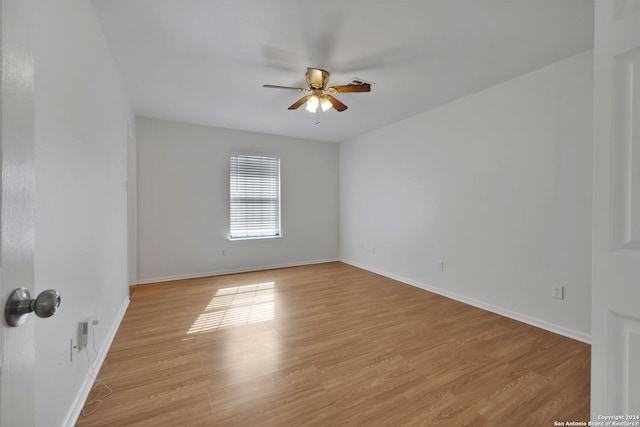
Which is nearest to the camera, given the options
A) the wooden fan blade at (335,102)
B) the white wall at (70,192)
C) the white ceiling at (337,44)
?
the white wall at (70,192)

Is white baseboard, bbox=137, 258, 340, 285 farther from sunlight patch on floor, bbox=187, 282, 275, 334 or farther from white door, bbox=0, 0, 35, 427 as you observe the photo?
white door, bbox=0, 0, 35, 427

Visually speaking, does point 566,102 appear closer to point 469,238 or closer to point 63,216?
point 469,238

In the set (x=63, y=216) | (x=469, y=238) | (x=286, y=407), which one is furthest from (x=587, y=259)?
(x=63, y=216)

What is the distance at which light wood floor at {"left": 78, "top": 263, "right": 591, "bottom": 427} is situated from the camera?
1540 mm

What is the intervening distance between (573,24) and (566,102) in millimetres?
699

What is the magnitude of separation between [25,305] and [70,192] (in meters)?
1.26

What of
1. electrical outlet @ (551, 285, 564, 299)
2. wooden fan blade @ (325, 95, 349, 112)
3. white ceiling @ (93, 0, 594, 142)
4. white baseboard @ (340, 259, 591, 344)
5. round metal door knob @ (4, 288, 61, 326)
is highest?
white ceiling @ (93, 0, 594, 142)

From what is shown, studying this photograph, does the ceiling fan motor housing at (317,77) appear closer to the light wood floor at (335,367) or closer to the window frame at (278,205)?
the light wood floor at (335,367)

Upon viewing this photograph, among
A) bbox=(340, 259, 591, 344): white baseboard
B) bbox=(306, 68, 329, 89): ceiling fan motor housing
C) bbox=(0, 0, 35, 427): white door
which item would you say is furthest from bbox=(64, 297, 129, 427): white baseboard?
bbox=(340, 259, 591, 344): white baseboard

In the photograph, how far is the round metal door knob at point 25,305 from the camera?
0.48 m

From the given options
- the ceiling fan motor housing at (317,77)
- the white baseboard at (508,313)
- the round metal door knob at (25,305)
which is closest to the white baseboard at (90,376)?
the round metal door knob at (25,305)

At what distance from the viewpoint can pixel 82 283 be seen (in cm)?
161

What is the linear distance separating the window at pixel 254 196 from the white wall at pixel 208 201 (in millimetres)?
128

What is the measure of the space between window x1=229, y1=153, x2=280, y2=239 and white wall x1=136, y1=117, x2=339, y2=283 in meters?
0.13
